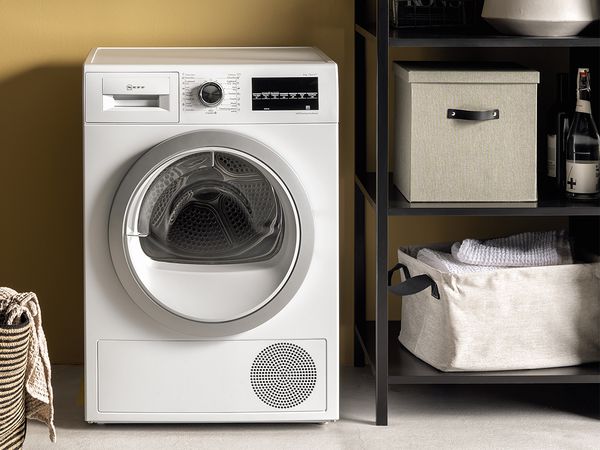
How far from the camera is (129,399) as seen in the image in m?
2.61

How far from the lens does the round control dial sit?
2514 mm

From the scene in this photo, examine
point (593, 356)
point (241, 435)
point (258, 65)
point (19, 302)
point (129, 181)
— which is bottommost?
point (241, 435)

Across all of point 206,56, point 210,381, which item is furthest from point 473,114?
point 210,381

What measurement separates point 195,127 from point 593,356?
1162 millimetres

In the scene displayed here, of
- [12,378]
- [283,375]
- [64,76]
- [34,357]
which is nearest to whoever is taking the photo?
[12,378]

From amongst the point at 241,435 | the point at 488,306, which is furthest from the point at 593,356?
the point at 241,435

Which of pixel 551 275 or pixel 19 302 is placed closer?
pixel 19 302

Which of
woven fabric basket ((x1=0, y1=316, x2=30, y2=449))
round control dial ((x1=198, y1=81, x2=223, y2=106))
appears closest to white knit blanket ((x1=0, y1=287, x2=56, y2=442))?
woven fabric basket ((x1=0, y1=316, x2=30, y2=449))

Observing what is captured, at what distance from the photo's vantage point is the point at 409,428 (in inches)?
105

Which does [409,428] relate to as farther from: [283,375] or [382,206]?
[382,206]

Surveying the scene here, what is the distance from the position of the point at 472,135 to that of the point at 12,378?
121 cm

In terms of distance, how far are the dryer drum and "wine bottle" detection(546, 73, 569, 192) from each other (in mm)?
730

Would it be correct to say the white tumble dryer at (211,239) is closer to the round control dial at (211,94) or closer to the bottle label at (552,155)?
the round control dial at (211,94)

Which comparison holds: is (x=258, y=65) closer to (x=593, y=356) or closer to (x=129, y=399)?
(x=129, y=399)
